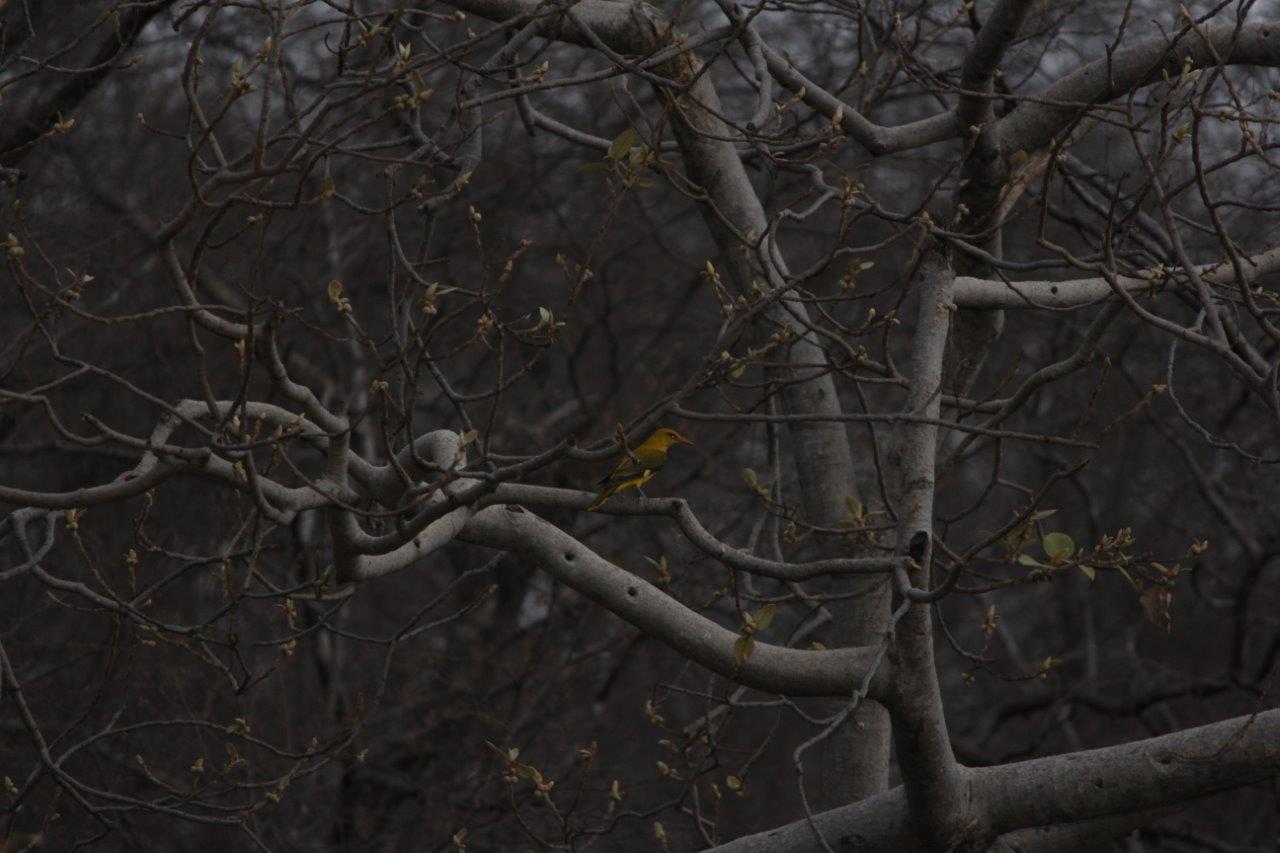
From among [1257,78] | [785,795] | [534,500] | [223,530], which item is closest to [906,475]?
[534,500]

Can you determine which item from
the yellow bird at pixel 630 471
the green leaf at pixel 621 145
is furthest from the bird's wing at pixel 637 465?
the green leaf at pixel 621 145

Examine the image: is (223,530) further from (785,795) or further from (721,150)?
(785,795)

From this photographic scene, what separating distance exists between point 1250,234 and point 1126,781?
2.99 metres

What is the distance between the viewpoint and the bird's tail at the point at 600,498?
3.01 metres

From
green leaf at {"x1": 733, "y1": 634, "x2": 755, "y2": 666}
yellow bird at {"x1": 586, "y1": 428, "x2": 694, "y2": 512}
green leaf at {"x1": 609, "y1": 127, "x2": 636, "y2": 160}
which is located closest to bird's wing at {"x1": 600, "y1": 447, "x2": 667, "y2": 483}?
yellow bird at {"x1": 586, "y1": 428, "x2": 694, "y2": 512}

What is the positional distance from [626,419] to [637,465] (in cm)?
557

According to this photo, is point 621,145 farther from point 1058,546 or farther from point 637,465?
point 1058,546

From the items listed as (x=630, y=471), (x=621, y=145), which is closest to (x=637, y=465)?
(x=630, y=471)

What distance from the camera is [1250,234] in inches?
223

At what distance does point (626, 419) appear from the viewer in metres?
8.52

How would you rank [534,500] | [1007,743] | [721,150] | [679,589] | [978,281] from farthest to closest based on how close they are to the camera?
[1007,743] < [679,589] < [721,150] < [978,281] < [534,500]

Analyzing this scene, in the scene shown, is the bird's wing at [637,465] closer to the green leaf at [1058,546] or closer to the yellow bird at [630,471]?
the yellow bird at [630,471]

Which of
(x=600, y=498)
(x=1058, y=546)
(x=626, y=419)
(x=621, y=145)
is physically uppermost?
(x=626, y=419)

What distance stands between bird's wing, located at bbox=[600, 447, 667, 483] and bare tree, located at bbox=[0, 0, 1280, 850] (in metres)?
0.09
